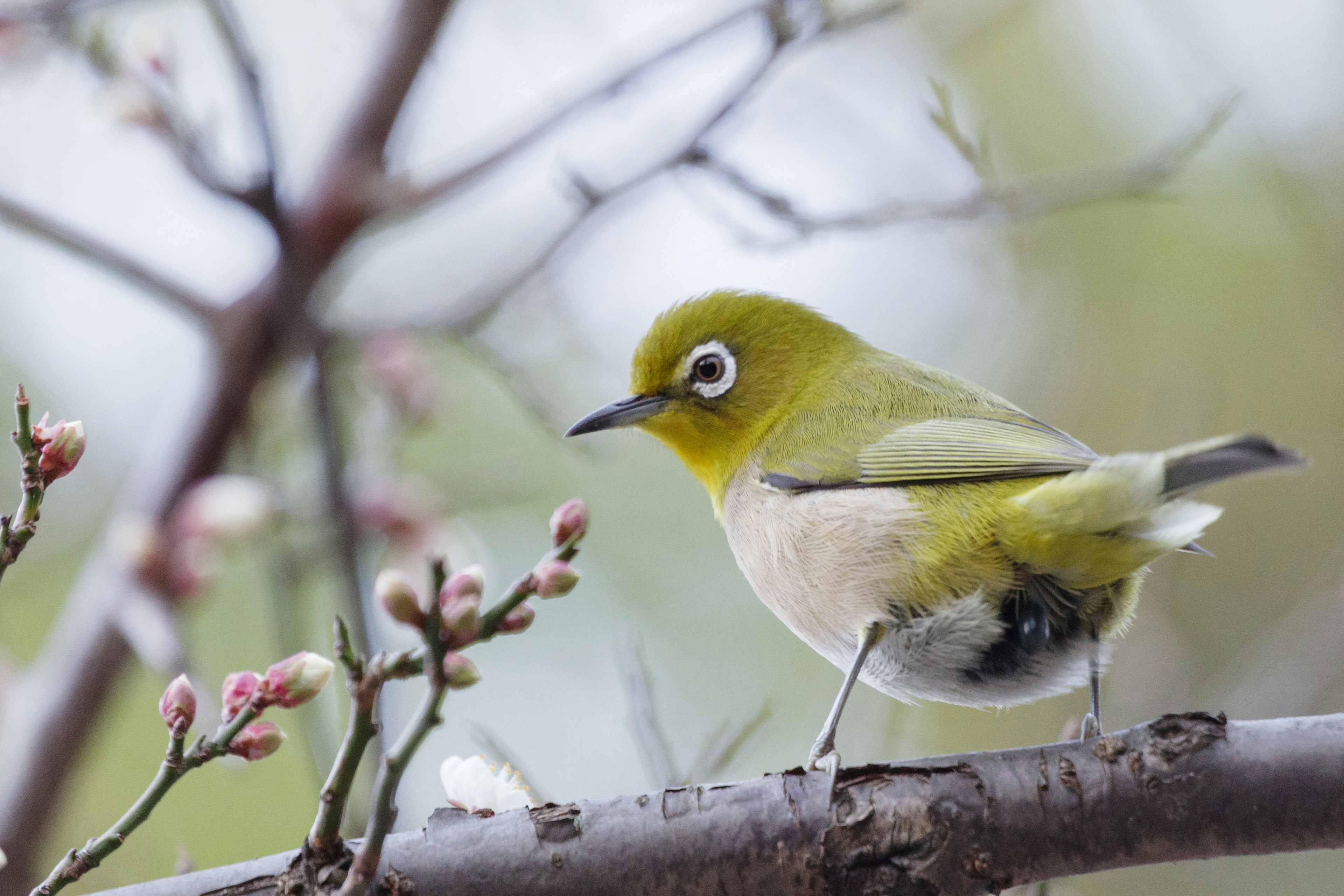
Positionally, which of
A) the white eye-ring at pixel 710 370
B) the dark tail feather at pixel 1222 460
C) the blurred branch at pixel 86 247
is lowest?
the dark tail feather at pixel 1222 460

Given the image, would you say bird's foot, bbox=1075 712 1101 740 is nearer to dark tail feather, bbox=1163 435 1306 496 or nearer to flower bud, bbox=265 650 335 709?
dark tail feather, bbox=1163 435 1306 496

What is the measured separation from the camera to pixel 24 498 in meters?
1.92

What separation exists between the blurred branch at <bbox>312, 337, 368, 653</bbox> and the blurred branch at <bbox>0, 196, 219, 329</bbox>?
1.06m

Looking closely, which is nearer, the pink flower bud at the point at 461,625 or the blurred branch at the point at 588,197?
the pink flower bud at the point at 461,625

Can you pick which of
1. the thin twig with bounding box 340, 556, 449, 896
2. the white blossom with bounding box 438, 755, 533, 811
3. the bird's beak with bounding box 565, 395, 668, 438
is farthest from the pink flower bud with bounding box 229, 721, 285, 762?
Result: the bird's beak with bounding box 565, 395, 668, 438

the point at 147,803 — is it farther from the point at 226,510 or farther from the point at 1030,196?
the point at 1030,196

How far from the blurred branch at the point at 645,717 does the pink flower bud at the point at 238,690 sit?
3.79 ft

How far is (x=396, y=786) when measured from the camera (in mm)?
1600

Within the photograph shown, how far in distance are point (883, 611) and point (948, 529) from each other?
0.97 ft

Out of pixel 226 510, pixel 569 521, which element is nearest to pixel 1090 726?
pixel 569 521

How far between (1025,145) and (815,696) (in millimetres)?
4928

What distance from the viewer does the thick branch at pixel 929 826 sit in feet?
7.41

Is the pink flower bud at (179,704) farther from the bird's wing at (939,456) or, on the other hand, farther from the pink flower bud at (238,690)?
the bird's wing at (939,456)

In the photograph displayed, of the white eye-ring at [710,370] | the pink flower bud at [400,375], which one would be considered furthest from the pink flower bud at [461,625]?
the pink flower bud at [400,375]
